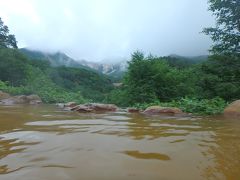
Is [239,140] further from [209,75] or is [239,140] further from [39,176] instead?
[209,75]

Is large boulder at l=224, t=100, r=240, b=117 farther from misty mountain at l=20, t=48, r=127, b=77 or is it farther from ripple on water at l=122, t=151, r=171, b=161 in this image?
misty mountain at l=20, t=48, r=127, b=77

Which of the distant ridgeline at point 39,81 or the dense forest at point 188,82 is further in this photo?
the distant ridgeline at point 39,81

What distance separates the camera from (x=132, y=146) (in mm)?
3174

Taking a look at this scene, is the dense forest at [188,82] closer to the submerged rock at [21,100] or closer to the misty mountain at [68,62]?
the submerged rock at [21,100]

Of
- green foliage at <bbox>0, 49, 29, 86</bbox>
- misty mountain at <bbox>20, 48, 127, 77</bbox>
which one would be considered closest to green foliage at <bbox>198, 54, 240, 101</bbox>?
green foliage at <bbox>0, 49, 29, 86</bbox>

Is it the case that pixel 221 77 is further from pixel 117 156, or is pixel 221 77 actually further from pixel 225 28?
pixel 117 156

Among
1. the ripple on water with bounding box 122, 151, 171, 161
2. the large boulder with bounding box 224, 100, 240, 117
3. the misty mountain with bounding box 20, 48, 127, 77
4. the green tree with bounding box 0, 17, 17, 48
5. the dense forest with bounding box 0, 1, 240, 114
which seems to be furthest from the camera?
the misty mountain with bounding box 20, 48, 127, 77

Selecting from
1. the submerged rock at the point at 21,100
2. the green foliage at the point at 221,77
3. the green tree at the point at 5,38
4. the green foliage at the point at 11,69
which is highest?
the green tree at the point at 5,38

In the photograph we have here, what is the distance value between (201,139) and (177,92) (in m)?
14.2

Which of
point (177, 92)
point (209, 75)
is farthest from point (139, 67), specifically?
point (209, 75)

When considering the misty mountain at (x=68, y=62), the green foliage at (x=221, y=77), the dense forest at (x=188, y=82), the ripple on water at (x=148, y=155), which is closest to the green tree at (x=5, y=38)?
the dense forest at (x=188, y=82)

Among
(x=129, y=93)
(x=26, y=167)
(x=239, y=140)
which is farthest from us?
(x=129, y=93)

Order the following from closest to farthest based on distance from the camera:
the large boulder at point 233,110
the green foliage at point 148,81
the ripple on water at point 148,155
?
the ripple on water at point 148,155, the large boulder at point 233,110, the green foliage at point 148,81

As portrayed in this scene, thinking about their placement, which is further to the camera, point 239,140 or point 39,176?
point 239,140
